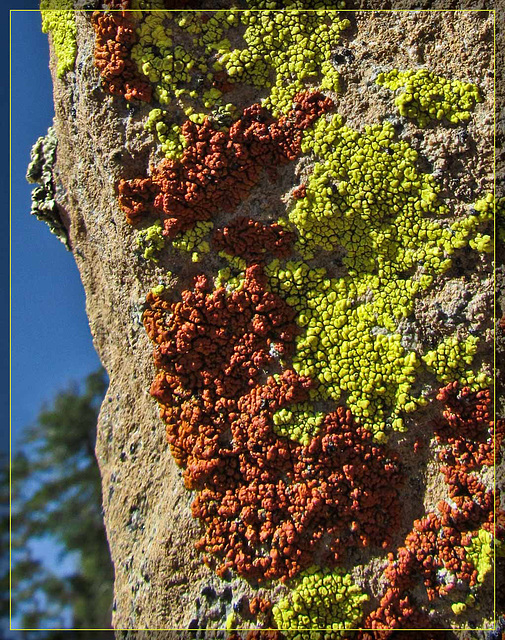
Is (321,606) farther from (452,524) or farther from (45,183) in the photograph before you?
(45,183)

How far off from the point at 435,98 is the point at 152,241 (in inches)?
56.9

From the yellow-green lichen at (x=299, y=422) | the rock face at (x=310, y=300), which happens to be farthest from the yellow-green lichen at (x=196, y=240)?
the yellow-green lichen at (x=299, y=422)

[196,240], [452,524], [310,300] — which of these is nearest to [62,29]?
[196,240]

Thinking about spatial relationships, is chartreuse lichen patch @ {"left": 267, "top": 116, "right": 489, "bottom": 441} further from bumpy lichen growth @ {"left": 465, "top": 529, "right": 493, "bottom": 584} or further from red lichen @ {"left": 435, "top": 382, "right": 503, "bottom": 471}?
bumpy lichen growth @ {"left": 465, "top": 529, "right": 493, "bottom": 584}

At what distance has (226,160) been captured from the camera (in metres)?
2.74

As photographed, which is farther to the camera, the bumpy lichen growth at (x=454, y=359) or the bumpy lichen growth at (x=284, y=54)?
the bumpy lichen growth at (x=284, y=54)

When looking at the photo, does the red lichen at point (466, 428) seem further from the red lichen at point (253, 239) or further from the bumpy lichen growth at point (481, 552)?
the red lichen at point (253, 239)

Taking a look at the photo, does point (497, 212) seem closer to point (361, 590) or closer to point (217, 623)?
point (361, 590)

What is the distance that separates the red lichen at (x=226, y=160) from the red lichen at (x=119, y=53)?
321 millimetres

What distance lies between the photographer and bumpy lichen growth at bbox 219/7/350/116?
9.06ft

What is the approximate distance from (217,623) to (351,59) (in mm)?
2677

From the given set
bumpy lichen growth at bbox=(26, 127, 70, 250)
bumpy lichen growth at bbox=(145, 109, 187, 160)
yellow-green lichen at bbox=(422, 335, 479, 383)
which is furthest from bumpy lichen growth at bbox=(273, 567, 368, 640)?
bumpy lichen growth at bbox=(26, 127, 70, 250)

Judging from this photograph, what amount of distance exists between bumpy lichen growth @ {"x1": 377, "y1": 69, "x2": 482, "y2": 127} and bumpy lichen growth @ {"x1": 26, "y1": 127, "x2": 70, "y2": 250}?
243 cm

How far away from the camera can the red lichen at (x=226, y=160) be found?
107 inches
